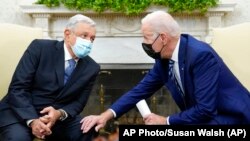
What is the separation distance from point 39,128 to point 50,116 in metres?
0.08

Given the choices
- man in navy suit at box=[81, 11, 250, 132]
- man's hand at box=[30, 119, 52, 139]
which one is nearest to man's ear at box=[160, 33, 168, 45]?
man in navy suit at box=[81, 11, 250, 132]

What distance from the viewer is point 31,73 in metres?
2.13

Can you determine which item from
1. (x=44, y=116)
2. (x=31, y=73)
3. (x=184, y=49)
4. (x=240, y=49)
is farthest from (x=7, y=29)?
(x=240, y=49)

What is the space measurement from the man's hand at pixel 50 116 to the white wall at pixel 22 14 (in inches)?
72.8

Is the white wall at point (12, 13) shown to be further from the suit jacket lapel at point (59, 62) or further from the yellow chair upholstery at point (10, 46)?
the suit jacket lapel at point (59, 62)

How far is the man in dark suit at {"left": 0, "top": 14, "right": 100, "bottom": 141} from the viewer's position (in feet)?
6.73

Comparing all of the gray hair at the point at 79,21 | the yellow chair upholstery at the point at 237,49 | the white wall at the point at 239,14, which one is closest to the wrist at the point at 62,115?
the gray hair at the point at 79,21

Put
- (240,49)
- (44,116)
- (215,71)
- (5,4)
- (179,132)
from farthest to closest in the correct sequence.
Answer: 1. (5,4)
2. (240,49)
3. (44,116)
4. (215,71)
5. (179,132)

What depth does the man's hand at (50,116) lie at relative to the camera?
6.66 feet

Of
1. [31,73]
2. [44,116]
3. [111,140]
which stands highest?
[31,73]

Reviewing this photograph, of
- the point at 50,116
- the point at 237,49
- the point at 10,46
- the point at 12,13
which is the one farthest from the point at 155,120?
the point at 12,13

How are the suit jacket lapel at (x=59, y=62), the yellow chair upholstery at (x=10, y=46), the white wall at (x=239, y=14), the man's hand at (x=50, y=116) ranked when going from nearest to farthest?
the man's hand at (x=50, y=116)
the suit jacket lapel at (x=59, y=62)
the yellow chair upholstery at (x=10, y=46)
the white wall at (x=239, y=14)

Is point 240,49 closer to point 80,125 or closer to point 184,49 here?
point 184,49

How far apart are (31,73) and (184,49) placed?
2.53 feet
